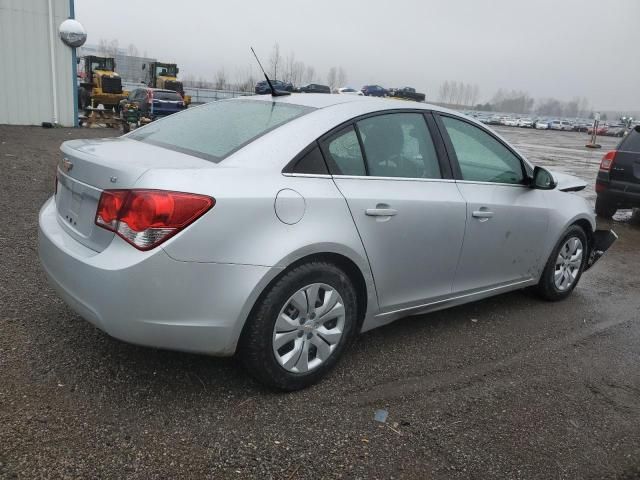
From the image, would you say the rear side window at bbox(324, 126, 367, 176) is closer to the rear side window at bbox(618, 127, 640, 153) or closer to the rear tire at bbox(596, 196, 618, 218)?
the rear side window at bbox(618, 127, 640, 153)

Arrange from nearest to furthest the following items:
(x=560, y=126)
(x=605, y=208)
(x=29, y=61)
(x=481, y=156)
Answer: (x=481, y=156) → (x=605, y=208) → (x=29, y=61) → (x=560, y=126)

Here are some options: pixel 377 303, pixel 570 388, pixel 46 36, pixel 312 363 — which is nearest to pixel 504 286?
pixel 570 388

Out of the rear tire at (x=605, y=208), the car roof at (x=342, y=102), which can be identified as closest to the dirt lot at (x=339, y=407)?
the car roof at (x=342, y=102)

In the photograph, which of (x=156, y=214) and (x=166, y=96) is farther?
(x=166, y=96)

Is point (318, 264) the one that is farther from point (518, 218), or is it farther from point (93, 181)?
point (518, 218)

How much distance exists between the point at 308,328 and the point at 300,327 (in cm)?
5

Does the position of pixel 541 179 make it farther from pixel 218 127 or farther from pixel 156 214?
pixel 156 214

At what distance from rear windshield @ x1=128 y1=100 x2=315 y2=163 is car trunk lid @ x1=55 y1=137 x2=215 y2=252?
129mm

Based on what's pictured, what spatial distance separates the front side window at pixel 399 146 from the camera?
10.6 ft

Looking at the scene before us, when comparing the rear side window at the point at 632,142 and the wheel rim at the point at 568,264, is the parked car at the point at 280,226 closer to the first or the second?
the wheel rim at the point at 568,264

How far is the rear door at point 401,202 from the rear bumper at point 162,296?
787mm

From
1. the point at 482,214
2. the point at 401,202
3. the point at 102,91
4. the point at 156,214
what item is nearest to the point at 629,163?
the point at 482,214

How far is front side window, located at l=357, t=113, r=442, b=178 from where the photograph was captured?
3.24 m

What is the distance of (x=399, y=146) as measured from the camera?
134 inches
